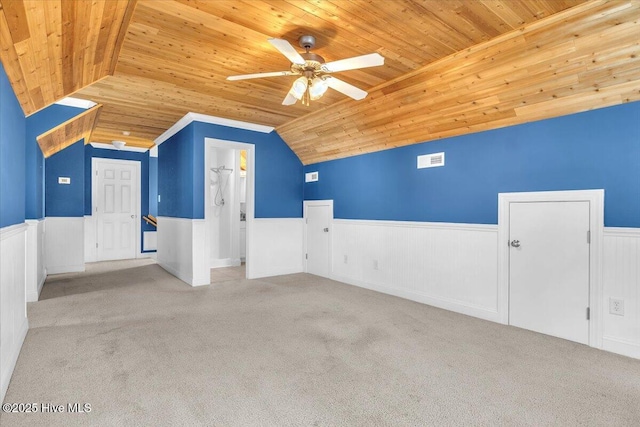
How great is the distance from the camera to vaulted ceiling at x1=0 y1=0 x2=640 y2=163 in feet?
7.59

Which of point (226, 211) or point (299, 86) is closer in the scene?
point (299, 86)

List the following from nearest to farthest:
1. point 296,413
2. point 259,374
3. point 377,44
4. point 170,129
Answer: point 296,413 → point 259,374 → point 377,44 → point 170,129

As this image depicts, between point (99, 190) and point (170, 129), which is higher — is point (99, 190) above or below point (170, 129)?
below

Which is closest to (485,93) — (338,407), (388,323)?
(388,323)

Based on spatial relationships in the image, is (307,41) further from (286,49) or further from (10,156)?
(10,156)

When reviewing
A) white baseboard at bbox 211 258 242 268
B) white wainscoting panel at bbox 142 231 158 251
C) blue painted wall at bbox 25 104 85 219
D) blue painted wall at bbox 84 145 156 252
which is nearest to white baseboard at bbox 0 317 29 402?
blue painted wall at bbox 25 104 85 219

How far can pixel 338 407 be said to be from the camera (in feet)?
6.52

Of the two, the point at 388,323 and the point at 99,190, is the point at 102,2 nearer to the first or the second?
the point at 388,323

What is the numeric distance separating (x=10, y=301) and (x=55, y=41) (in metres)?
1.88

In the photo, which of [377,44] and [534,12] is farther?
[377,44]

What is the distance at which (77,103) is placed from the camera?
445 cm

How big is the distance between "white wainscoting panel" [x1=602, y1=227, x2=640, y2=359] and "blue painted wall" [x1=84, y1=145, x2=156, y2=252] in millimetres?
8447

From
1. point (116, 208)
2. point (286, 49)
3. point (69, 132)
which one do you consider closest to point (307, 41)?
point (286, 49)

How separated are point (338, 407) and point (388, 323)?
160 cm
